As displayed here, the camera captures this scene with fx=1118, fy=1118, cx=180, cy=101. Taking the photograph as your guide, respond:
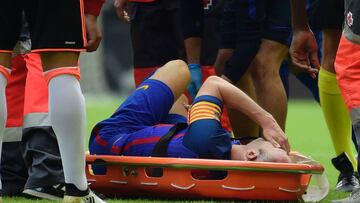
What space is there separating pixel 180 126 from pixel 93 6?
80 centimetres

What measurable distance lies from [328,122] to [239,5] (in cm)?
84

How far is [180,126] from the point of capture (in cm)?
522

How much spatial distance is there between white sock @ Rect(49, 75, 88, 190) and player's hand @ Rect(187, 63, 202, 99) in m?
2.79

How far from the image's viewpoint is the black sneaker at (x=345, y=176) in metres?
5.72

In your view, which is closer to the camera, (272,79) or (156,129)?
(156,129)

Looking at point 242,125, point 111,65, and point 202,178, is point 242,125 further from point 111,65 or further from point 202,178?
point 111,65

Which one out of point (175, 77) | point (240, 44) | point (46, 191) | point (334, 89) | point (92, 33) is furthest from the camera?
point (240, 44)

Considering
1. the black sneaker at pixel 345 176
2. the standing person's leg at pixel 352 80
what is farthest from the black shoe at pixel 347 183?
the standing person's leg at pixel 352 80

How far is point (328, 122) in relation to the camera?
6.25 metres

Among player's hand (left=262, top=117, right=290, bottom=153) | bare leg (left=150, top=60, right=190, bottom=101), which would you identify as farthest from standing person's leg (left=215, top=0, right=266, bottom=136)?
player's hand (left=262, top=117, right=290, bottom=153)

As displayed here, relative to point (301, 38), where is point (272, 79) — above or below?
below

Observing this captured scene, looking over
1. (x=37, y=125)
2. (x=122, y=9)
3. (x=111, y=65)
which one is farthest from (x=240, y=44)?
(x=111, y=65)

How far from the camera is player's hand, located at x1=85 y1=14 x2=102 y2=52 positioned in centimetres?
462

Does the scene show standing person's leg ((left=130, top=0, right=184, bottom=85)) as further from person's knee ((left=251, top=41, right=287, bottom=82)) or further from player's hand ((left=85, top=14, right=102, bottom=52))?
player's hand ((left=85, top=14, right=102, bottom=52))
